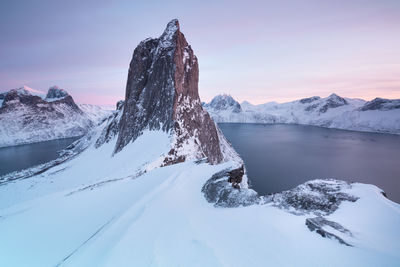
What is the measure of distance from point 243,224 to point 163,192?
3.82 meters

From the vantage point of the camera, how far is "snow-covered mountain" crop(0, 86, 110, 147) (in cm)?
10818

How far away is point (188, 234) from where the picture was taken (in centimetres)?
439

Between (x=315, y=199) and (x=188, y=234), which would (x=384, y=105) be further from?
(x=188, y=234)

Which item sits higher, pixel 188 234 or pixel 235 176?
pixel 188 234

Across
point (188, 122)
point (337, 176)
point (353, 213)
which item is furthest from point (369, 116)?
point (353, 213)

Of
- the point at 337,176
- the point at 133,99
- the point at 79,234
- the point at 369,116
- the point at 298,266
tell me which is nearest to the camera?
the point at 298,266

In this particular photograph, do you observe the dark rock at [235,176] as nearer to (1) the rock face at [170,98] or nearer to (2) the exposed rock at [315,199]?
(2) the exposed rock at [315,199]

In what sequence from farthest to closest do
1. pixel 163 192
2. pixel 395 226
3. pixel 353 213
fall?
pixel 163 192
pixel 353 213
pixel 395 226

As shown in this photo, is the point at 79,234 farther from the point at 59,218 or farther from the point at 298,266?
the point at 298,266

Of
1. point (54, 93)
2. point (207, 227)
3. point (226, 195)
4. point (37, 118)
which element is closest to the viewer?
point (207, 227)

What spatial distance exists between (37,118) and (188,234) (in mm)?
172387

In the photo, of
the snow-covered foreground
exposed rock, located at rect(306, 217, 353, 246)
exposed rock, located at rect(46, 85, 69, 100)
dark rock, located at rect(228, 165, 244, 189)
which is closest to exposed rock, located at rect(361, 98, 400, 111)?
the snow-covered foreground

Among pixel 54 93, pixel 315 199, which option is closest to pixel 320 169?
pixel 315 199

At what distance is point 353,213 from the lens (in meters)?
5.84
